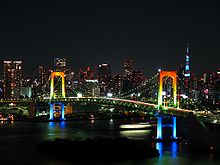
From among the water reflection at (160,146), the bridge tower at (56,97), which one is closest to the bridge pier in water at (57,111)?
the bridge tower at (56,97)

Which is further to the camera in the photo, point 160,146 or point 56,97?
point 56,97

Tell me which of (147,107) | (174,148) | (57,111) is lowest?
(174,148)

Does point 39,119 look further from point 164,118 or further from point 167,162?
point 167,162

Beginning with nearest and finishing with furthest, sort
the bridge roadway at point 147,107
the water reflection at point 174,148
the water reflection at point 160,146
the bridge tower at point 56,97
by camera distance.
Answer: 1. the water reflection at point 174,148
2. the water reflection at point 160,146
3. the bridge roadway at point 147,107
4. the bridge tower at point 56,97

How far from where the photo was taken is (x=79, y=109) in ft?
206

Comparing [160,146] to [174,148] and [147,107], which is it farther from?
[147,107]

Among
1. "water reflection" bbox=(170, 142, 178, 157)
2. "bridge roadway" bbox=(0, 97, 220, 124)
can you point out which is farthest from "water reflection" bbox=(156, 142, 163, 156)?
"bridge roadway" bbox=(0, 97, 220, 124)

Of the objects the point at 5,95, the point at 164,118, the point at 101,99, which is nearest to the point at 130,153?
the point at 164,118

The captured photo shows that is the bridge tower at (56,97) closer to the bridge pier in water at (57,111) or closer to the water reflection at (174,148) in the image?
the bridge pier in water at (57,111)

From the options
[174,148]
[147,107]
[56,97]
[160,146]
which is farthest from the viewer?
[56,97]

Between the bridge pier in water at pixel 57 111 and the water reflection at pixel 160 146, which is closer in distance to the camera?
the water reflection at pixel 160 146

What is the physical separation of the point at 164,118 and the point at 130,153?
6430mm

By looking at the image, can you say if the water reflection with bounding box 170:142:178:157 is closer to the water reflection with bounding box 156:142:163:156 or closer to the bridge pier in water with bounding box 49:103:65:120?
the water reflection with bounding box 156:142:163:156

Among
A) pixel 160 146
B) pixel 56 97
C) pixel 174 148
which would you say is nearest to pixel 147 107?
pixel 160 146
